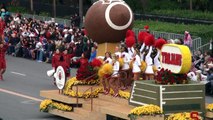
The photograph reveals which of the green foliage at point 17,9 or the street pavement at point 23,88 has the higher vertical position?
the green foliage at point 17,9

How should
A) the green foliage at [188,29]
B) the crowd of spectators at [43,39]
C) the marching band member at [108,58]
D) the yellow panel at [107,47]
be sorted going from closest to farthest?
the marching band member at [108,58], the yellow panel at [107,47], the crowd of spectators at [43,39], the green foliage at [188,29]

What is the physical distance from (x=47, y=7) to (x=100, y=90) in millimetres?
33354

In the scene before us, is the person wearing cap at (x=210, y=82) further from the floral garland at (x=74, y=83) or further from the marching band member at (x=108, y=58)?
the marching band member at (x=108, y=58)

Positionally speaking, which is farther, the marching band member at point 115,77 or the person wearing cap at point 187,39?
the person wearing cap at point 187,39

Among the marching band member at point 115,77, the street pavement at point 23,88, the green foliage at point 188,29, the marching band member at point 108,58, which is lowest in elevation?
the street pavement at point 23,88

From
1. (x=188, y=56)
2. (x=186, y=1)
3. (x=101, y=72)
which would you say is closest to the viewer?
(x=188, y=56)

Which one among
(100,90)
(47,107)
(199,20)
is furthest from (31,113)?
(199,20)

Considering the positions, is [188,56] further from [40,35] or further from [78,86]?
[40,35]

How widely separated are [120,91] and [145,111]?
9.19 ft

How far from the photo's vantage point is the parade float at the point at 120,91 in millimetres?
22172

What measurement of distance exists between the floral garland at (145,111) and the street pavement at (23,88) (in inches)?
204

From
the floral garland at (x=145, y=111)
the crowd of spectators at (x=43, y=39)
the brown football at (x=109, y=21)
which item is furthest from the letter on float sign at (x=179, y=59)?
the crowd of spectators at (x=43, y=39)

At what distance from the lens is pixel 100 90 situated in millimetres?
25938

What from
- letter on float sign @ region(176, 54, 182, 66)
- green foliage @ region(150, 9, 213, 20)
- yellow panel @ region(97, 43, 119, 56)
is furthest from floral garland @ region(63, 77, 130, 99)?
green foliage @ region(150, 9, 213, 20)
